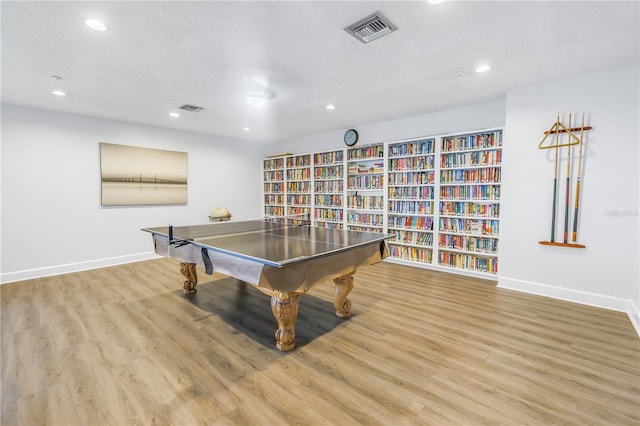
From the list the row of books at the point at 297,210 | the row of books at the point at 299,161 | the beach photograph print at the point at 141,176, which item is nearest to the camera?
the beach photograph print at the point at 141,176

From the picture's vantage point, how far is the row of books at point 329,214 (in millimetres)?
5869

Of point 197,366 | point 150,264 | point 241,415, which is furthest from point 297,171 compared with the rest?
point 241,415

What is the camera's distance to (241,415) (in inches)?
64.7

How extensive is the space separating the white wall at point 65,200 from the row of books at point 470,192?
4902 mm

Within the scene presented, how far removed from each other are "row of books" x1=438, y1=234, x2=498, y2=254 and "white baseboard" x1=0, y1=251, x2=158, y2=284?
5229 millimetres

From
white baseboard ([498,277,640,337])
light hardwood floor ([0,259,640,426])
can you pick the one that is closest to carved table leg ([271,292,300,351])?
light hardwood floor ([0,259,640,426])

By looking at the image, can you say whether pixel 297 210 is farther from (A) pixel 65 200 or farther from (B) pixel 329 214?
(A) pixel 65 200

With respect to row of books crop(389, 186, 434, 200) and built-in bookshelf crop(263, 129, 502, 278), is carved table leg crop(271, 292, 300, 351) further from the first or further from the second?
row of books crop(389, 186, 434, 200)

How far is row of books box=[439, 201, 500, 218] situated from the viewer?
4.13m

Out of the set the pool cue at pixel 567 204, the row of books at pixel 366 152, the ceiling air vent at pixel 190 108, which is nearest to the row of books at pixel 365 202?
the row of books at pixel 366 152

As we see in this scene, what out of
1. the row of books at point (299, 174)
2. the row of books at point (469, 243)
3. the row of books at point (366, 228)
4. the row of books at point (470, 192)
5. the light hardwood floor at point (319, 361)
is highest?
the row of books at point (299, 174)

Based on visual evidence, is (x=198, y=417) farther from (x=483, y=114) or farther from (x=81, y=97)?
(x=483, y=114)

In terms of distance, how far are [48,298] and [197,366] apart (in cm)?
267

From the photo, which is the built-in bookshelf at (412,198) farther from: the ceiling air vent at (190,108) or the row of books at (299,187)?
the ceiling air vent at (190,108)
